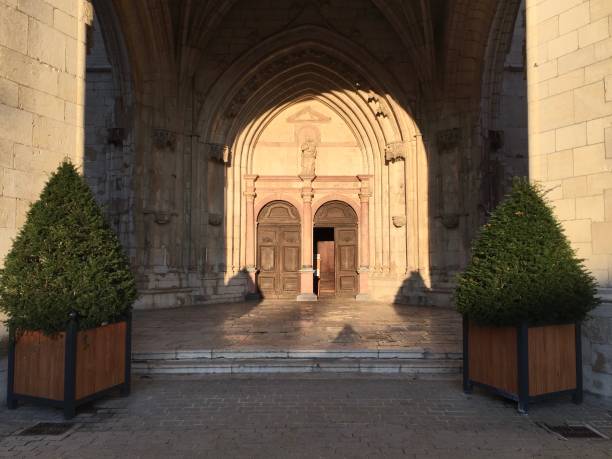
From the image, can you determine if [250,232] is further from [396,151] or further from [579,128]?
[579,128]

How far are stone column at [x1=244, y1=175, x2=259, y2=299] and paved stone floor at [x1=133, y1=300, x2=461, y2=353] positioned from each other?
6.28 feet

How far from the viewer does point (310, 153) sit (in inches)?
527

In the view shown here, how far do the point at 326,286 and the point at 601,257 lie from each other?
32.5ft

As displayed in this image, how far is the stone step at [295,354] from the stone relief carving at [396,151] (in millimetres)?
7473

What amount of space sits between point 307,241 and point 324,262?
1.65m

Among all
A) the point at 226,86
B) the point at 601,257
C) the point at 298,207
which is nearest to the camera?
the point at 601,257

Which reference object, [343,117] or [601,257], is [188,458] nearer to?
[601,257]

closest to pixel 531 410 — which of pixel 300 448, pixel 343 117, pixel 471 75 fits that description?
pixel 300 448

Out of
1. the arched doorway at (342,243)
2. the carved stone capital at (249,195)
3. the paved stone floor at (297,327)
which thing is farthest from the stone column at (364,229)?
the carved stone capital at (249,195)

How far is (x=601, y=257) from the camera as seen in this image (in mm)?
4574

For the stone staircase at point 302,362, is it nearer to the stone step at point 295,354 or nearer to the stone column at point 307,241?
the stone step at point 295,354

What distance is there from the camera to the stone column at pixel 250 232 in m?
13.0

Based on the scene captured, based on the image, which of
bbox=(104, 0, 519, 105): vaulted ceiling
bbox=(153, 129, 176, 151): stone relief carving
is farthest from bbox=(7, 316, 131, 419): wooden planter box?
bbox=(104, 0, 519, 105): vaulted ceiling

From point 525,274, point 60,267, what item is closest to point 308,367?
point 525,274
